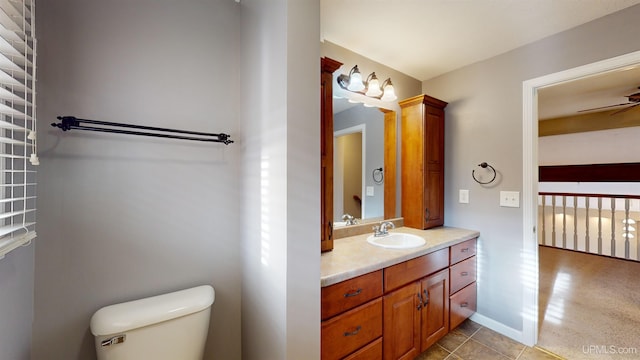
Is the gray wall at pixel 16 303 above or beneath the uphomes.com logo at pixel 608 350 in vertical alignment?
above

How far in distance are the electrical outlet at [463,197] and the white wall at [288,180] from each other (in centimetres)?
186

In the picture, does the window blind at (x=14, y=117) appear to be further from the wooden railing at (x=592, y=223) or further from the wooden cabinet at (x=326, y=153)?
the wooden railing at (x=592, y=223)

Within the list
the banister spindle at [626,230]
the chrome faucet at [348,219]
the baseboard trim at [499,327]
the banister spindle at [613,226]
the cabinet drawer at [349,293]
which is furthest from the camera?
the banister spindle at [613,226]

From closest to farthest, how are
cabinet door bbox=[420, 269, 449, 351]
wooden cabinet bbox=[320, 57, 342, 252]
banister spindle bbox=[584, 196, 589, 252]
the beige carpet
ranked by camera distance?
1. wooden cabinet bbox=[320, 57, 342, 252]
2. cabinet door bbox=[420, 269, 449, 351]
3. the beige carpet
4. banister spindle bbox=[584, 196, 589, 252]

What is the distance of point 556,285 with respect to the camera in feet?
9.46

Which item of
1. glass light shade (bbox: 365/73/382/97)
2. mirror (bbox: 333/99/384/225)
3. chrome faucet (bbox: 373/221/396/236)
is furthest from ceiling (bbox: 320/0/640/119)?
chrome faucet (bbox: 373/221/396/236)

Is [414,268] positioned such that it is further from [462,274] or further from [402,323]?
[462,274]

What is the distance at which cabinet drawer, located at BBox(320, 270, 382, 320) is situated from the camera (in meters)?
1.18

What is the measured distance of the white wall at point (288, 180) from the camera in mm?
997

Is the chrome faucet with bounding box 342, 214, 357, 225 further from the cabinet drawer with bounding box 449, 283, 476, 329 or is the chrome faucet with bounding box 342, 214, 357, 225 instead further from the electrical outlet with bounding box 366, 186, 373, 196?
the cabinet drawer with bounding box 449, 283, 476, 329

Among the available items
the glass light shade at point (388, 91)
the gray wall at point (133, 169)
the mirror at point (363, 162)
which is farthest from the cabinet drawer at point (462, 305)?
the glass light shade at point (388, 91)

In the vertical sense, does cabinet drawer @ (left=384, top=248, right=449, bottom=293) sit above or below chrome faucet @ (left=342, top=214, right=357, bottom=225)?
below

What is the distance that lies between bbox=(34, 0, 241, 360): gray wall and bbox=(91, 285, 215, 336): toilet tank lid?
98 mm

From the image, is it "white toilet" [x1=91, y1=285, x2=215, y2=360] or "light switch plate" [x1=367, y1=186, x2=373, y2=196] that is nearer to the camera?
"white toilet" [x1=91, y1=285, x2=215, y2=360]
